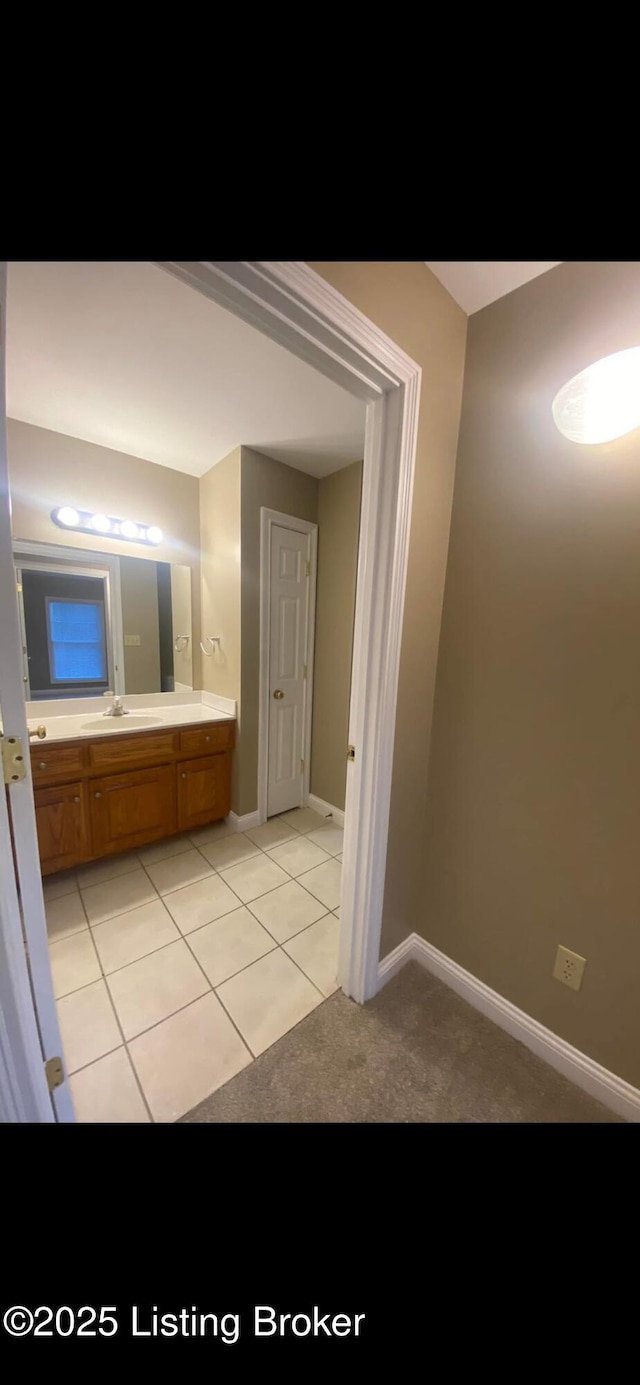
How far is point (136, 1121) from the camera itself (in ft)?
3.09

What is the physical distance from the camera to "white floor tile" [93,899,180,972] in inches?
56.8

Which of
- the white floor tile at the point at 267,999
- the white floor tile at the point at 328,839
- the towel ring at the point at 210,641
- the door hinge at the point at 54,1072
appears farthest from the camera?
the towel ring at the point at 210,641

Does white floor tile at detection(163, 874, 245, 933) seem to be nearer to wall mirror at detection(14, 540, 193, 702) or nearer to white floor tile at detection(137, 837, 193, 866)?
white floor tile at detection(137, 837, 193, 866)

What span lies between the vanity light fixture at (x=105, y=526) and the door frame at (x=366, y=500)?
1696 mm

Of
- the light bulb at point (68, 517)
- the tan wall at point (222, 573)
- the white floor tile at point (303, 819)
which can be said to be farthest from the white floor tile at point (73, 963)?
the light bulb at point (68, 517)

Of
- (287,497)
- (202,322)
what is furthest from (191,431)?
(202,322)

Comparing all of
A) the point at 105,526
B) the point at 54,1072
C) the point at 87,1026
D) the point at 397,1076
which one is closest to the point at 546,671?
the point at 397,1076

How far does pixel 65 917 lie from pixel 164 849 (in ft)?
1.88

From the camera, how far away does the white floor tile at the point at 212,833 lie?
2246 millimetres

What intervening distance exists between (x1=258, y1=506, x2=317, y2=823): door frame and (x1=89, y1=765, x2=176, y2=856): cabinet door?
579mm

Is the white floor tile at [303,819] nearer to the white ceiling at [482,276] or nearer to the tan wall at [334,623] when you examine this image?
the tan wall at [334,623]

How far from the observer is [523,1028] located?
46.3 inches
